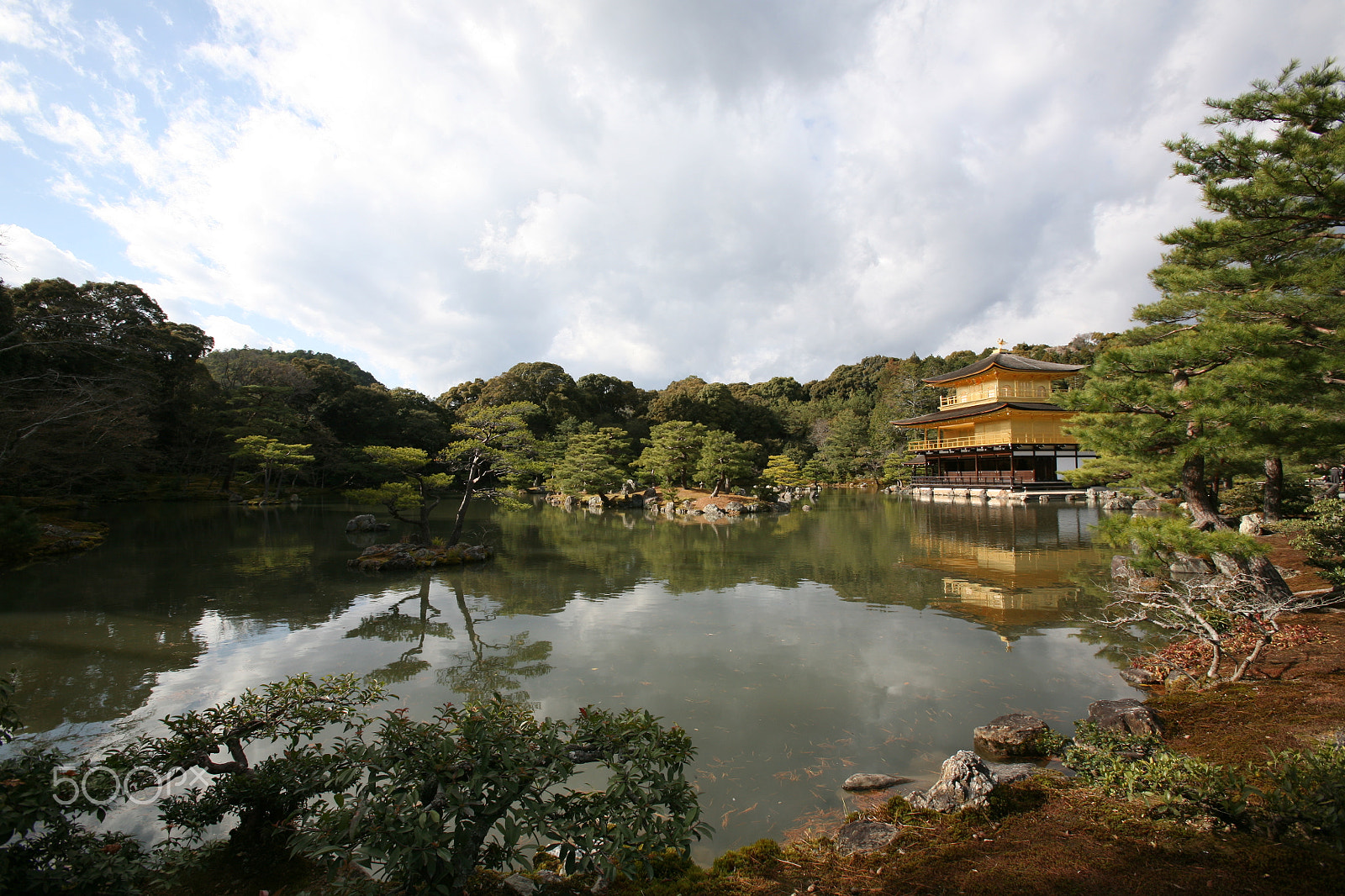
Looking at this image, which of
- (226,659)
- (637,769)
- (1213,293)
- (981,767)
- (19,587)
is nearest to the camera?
(637,769)

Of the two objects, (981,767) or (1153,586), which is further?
(1153,586)

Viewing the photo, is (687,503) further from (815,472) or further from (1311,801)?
(1311,801)

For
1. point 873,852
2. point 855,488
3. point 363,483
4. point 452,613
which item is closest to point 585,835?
point 873,852

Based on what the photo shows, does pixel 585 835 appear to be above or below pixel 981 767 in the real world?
above

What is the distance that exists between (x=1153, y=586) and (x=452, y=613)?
9711 mm

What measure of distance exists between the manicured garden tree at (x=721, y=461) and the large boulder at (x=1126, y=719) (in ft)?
64.4

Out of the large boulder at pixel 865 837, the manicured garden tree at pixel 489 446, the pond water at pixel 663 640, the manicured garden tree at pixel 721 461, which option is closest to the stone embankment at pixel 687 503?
the manicured garden tree at pixel 721 461

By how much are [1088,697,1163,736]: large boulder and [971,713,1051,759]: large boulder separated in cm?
36

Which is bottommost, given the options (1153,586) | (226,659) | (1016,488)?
(226,659)

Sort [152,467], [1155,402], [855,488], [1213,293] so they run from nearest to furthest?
[1155,402], [1213,293], [152,467], [855,488]

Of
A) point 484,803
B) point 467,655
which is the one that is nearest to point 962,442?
point 467,655

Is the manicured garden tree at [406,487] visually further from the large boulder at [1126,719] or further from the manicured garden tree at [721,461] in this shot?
the manicured garden tree at [721,461]

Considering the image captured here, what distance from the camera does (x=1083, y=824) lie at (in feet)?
8.49

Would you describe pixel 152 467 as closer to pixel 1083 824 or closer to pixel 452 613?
pixel 452 613
